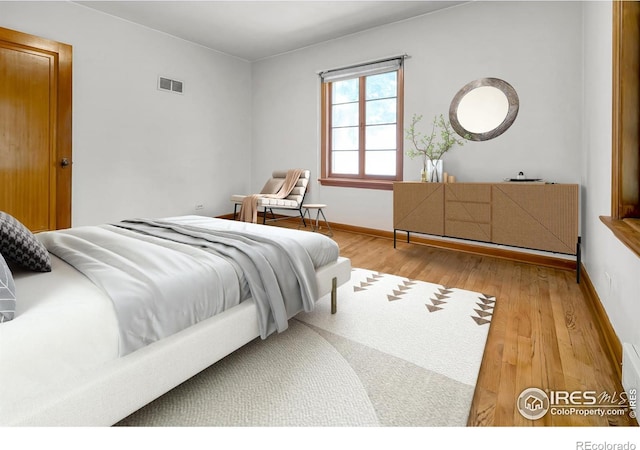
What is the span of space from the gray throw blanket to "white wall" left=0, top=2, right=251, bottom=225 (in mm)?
2547

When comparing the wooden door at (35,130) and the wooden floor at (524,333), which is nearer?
the wooden floor at (524,333)

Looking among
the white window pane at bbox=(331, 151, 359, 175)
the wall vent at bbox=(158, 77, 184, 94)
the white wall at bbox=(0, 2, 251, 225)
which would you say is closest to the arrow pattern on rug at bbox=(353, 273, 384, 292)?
the white window pane at bbox=(331, 151, 359, 175)

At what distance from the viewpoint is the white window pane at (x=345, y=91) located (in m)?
4.74

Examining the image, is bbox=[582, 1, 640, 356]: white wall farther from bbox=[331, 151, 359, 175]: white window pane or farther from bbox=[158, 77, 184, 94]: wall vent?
bbox=[158, 77, 184, 94]: wall vent

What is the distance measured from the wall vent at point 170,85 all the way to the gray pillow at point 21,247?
3877mm

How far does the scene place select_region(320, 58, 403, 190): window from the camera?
14.3ft

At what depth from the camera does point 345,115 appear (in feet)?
16.0

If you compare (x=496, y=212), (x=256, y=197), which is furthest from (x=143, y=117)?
(x=496, y=212)

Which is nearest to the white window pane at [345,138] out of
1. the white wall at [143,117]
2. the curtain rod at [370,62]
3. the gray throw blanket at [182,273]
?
the curtain rod at [370,62]

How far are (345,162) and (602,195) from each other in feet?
10.7

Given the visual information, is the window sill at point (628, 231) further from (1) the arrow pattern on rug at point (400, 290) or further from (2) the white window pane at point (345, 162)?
(2) the white window pane at point (345, 162)

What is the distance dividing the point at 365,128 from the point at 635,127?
333 centimetres

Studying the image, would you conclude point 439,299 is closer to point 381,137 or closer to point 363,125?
point 381,137

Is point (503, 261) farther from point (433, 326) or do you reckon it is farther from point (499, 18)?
point (499, 18)
